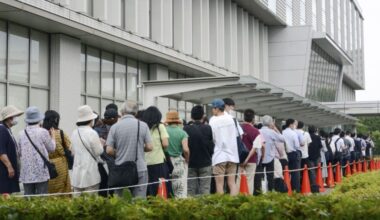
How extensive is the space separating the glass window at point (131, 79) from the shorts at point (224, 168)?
1461 centimetres

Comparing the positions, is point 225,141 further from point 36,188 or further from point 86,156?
point 36,188

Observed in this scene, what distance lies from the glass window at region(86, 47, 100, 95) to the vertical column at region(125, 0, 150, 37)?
2657mm

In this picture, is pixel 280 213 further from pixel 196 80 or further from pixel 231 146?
pixel 196 80

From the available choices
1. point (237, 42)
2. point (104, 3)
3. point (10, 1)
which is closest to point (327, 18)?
point (237, 42)

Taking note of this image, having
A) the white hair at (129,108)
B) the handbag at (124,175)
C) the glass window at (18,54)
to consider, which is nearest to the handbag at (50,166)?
the handbag at (124,175)

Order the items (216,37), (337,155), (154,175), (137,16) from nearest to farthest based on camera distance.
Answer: (154,175), (337,155), (137,16), (216,37)

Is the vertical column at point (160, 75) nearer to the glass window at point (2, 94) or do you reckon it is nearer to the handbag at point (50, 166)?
the glass window at point (2, 94)

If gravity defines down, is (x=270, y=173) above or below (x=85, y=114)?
below

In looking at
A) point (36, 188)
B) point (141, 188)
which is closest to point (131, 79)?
point (36, 188)

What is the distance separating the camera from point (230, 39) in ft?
129

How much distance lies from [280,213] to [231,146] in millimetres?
5948

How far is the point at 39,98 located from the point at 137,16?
7.46 m

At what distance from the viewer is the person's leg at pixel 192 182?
11.8 m

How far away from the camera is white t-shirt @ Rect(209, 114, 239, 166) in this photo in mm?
11742
